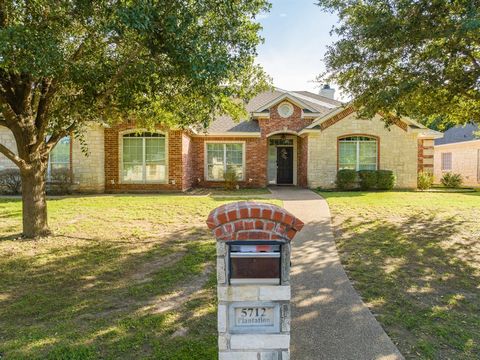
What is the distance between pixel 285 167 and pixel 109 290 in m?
17.2

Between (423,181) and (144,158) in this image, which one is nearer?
(144,158)

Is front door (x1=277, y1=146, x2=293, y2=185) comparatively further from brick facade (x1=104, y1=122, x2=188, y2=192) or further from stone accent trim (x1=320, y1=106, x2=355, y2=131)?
brick facade (x1=104, y1=122, x2=188, y2=192)

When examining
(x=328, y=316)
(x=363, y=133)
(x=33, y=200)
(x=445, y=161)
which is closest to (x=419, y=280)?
(x=328, y=316)

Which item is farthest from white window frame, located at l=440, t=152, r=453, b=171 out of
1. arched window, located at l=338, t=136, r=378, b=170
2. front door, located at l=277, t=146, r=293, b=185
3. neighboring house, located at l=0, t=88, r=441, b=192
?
front door, located at l=277, t=146, r=293, b=185

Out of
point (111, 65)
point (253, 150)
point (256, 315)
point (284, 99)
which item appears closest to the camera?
point (256, 315)

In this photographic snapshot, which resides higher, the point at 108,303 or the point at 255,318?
the point at 255,318

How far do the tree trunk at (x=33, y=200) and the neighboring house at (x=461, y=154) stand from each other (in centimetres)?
2320

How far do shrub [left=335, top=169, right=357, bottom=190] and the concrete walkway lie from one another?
1063 centimetres

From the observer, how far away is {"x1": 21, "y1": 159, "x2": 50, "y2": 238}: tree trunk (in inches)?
317

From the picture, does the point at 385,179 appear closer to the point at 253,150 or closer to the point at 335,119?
the point at 335,119

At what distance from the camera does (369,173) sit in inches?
707

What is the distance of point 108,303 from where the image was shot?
503 cm

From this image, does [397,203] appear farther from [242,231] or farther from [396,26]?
[242,231]

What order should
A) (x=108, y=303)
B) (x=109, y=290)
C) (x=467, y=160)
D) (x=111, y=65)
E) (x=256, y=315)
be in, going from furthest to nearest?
1. (x=467, y=160)
2. (x=111, y=65)
3. (x=109, y=290)
4. (x=108, y=303)
5. (x=256, y=315)
